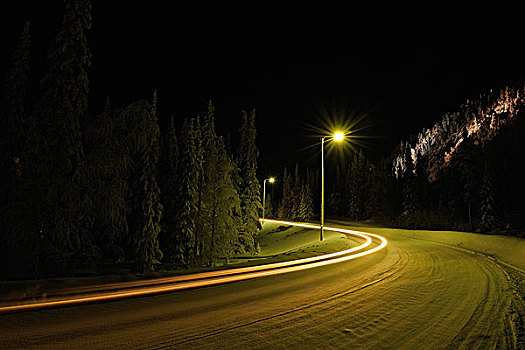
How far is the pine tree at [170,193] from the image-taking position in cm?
3094

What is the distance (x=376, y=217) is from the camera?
78.1 m

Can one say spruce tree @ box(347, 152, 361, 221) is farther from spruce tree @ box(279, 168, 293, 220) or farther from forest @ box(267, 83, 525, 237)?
spruce tree @ box(279, 168, 293, 220)

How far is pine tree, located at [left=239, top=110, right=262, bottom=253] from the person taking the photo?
3491 centimetres

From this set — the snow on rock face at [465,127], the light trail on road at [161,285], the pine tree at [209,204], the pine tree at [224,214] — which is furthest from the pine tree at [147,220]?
the snow on rock face at [465,127]

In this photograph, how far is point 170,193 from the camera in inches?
1390

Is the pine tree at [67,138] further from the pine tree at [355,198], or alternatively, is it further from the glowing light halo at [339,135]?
the pine tree at [355,198]

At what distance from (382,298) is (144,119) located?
49.1 ft

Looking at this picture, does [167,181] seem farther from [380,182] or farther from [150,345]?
[380,182]

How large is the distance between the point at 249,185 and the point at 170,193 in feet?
32.3

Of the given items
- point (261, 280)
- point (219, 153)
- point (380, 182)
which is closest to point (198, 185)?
point (219, 153)

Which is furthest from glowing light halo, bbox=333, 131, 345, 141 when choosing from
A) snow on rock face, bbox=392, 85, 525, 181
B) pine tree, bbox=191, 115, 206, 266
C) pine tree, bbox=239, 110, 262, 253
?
snow on rock face, bbox=392, 85, 525, 181

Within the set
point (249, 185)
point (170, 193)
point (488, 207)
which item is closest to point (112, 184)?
point (170, 193)

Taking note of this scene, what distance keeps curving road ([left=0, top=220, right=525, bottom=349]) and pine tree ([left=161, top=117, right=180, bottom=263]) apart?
24944mm

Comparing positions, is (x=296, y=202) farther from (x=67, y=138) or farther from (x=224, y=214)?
(x=67, y=138)
